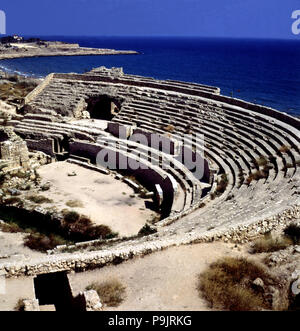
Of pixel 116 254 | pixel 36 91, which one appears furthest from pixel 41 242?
pixel 36 91

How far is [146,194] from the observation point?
18.7 m

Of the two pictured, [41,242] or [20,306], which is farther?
[41,242]

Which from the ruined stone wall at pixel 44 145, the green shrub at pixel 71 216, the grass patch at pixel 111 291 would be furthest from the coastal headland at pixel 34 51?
the grass patch at pixel 111 291

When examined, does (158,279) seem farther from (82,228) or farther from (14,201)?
(14,201)

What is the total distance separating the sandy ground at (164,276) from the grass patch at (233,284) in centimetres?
23

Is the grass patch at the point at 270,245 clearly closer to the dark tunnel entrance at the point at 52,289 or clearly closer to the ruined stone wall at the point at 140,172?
the dark tunnel entrance at the point at 52,289

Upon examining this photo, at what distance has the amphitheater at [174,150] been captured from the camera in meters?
10.4

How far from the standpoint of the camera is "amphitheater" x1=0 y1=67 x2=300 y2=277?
1041 centimetres

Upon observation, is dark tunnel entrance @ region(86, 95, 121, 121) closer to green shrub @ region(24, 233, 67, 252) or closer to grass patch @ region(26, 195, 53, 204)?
grass patch @ region(26, 195, 53, 204)

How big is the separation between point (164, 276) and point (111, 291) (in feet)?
4.13

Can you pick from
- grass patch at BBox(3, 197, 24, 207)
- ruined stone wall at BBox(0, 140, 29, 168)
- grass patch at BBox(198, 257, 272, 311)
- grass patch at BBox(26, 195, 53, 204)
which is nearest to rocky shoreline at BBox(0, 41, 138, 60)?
ruined stone wall at BBox(0, 140, 29, 168)

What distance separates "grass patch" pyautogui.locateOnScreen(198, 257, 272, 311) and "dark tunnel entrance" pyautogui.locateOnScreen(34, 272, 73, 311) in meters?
3.56

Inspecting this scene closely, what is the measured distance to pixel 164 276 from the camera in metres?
8.34
